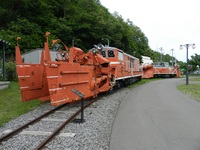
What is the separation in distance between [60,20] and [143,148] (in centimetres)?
3393

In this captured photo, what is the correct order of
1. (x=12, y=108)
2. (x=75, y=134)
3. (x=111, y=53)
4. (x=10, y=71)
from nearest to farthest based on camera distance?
(x=75, y=134) < (x=12, y=108) < (x=111, y=53) < (x=10, y=71)

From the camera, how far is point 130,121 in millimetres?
7137

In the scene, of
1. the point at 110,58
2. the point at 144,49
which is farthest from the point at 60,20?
the point at 144,49

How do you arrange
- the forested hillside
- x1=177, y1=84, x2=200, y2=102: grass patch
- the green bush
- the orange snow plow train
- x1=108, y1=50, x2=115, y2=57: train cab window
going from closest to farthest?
the orange snow plow train < x1=177, y1=84, x2=200, y2=102: grass patch < x1=108, y1=50, x2=115, y2=57: train cab window < the green bush < the forested hillside

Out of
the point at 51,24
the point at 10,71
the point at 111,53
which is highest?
the point at 51,24

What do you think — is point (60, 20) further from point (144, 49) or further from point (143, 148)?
point (144, 49)

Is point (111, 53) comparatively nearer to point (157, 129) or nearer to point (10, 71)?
point (157, 129)

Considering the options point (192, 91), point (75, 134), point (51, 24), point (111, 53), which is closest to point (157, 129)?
point (75, 134)

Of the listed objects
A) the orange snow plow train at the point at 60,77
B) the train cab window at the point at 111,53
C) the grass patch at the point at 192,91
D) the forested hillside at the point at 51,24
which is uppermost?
the forested hillside at the point at 51,24

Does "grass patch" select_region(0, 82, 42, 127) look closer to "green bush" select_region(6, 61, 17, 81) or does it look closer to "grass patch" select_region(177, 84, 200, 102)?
"grass patch" select_region(177, 84, 200, 102)

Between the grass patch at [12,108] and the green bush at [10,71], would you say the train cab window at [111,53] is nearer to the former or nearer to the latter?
the grass patch at [12,108]

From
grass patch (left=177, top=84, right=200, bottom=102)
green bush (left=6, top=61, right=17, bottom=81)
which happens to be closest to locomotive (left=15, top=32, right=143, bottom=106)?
grass patch (left=177, top=84, right=200, bottom=102)

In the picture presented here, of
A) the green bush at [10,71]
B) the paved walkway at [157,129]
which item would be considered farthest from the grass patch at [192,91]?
the green bush at [10,71]

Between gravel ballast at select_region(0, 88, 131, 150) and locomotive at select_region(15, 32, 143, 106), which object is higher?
locomotive at select_region(15, 32, 143, 106)
